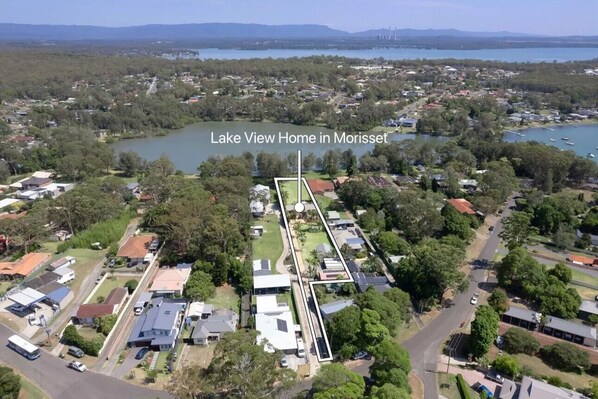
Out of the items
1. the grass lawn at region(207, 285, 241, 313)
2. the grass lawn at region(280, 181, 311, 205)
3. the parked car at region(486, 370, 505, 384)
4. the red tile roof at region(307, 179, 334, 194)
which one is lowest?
the parked car at region(486, 370, 505, 384)

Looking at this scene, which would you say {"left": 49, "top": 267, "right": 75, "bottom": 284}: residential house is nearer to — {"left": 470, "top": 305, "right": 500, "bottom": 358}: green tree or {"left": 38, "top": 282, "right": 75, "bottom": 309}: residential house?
{"left": 38, "top": 282, "right": 75, "bottom": 309}: residential house

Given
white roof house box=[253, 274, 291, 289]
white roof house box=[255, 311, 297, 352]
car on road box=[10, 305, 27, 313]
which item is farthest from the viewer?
white roof house box=[253, 274, 291, 289]

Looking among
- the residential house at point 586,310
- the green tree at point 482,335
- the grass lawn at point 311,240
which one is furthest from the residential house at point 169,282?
the residential house at point 586,310

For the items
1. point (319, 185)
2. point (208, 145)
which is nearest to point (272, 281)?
point (319, 185)

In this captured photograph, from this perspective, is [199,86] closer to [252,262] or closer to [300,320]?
[252,262]

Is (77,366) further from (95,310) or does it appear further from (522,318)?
(522,318)

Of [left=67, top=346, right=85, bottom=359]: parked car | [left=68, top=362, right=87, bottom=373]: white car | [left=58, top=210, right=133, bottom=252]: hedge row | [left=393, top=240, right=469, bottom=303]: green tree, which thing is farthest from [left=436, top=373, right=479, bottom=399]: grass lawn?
[left=58, top=210, right=133, bottom=252]: hedge row
